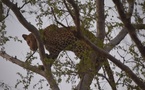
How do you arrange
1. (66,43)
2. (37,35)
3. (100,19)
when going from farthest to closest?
(66,43), (100,19), (37,35)

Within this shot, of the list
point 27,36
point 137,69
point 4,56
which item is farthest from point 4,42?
point 137,69

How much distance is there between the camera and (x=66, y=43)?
226 inches

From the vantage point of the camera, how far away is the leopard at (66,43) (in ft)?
12.2

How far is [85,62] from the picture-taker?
371 cm

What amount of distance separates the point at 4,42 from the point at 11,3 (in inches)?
71.8

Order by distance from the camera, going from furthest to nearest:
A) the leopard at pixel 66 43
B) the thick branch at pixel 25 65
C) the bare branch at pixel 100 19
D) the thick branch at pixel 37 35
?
the thick branch at pixel 25 65 < the bare branch at pixel 100 19 < the thick branch at pixel 37 35 < the leopard at pixel 66 43

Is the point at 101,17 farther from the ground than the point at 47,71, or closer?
farther from the ground

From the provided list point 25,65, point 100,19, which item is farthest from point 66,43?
point 100,19

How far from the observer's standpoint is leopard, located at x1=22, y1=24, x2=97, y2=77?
3.73m

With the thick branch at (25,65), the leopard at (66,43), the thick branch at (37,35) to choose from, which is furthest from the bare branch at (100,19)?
the thick branch at (25,65)

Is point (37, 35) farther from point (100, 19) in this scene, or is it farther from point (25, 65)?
point (100, 19)

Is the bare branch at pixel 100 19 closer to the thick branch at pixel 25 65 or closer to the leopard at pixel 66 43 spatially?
the leopard at pixel 66 43

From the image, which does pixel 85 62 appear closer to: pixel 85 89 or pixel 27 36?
pixel 85 89

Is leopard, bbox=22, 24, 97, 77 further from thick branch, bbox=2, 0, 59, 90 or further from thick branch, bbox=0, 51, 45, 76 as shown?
thick branch, bbox=0, 51, 45, 76
